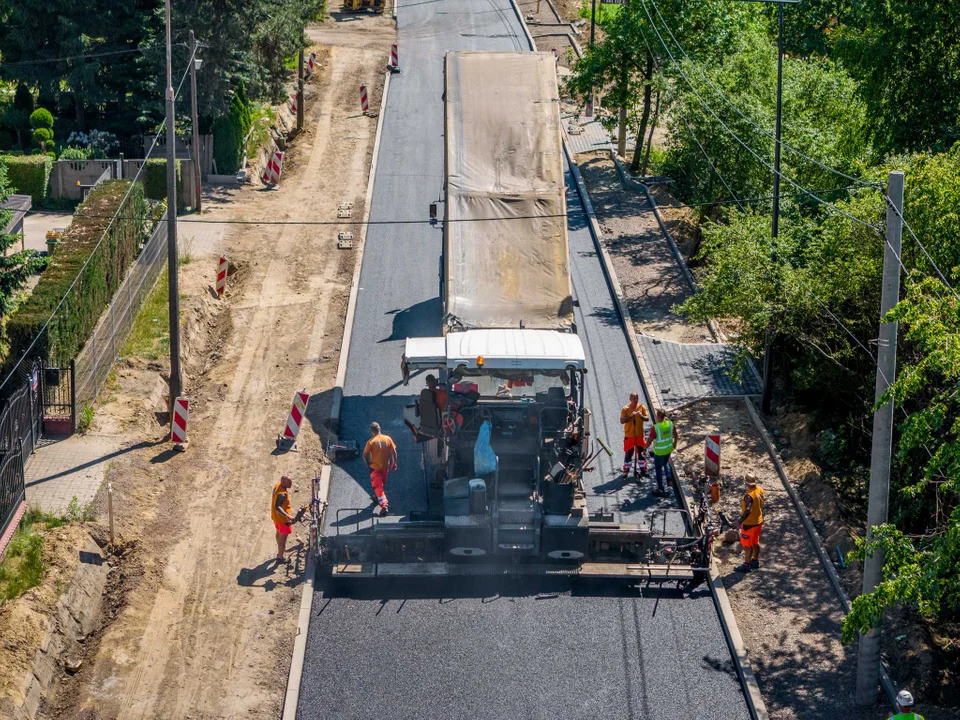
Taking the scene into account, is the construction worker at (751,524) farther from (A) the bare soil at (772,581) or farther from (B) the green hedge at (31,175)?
(B) the green hedge at (31,175)

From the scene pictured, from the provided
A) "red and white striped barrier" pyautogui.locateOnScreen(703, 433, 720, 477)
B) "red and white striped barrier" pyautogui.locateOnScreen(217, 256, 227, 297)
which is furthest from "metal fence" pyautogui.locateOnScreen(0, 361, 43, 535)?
"red and white striped barrier" pyautogui.locateOnScreen(703, 433, 720, 477)

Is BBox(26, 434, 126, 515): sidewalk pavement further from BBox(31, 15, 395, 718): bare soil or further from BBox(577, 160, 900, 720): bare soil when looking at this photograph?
BBox(577, 160, 900, 720): bare soil

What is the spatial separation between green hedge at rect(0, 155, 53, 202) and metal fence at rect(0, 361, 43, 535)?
14.6 meters

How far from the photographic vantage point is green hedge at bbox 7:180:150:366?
2352 cm

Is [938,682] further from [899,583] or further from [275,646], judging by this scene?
[275,646]

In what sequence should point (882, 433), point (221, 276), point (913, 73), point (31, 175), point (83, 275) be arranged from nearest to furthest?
1. point (882, 433)
2. point (83, 275)
3. point (221, 276)
4. point (913, 73)
5. point (31, 175)

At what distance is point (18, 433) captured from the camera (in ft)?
69.8

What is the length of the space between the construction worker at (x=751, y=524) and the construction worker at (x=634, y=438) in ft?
9.36

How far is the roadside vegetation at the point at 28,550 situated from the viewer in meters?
17.6

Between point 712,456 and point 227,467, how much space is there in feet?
29.7

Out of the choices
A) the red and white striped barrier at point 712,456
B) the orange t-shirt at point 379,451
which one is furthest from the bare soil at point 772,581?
the orange t-shirt at point 379,451

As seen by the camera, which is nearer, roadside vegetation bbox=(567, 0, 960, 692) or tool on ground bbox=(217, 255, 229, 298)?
roadside vegetation bbox=(567, 0, 960, 692)

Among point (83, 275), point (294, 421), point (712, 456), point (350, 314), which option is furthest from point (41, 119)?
point (712, 456)

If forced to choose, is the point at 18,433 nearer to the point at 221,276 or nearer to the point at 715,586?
the point at 221,276
